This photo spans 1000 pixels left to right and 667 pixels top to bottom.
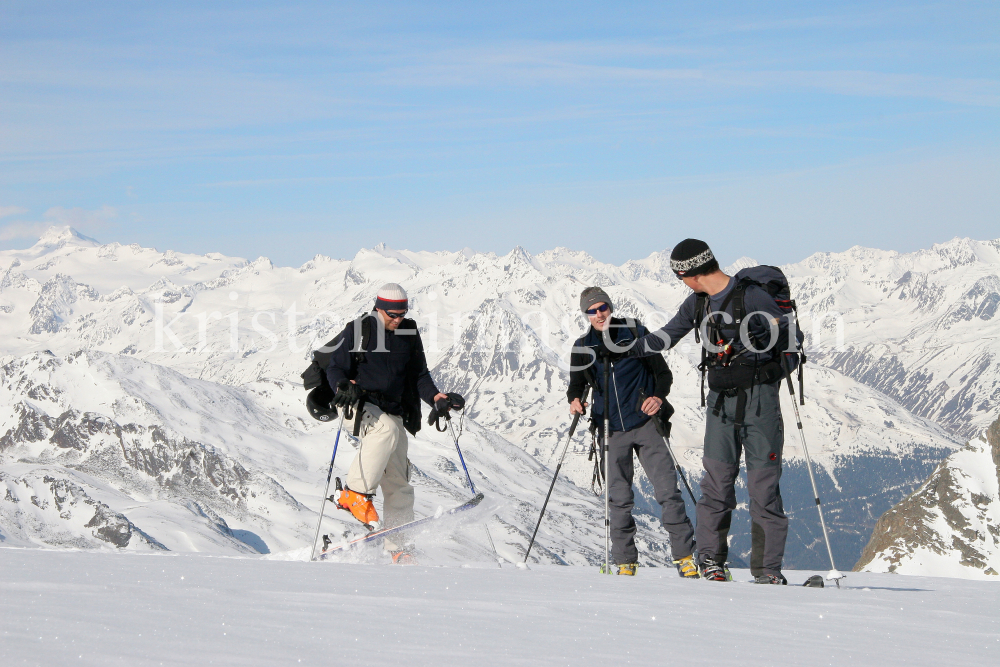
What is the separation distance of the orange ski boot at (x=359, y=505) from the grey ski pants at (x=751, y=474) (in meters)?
3.71

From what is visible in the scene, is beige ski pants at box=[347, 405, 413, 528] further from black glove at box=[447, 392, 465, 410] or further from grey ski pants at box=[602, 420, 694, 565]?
grey ski pants at box=[602, 420, 694, 565]

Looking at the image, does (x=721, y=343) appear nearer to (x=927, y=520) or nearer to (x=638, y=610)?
(x=638, y=610)

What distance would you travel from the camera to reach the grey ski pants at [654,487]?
9469 millimetres

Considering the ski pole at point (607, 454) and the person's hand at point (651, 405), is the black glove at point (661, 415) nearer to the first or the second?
the person's hand at point (651, 405)

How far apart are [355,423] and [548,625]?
19.1 feet

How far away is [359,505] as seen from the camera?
1008 cm

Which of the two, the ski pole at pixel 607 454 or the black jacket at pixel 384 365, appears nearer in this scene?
the ski pole at pixel 607 454

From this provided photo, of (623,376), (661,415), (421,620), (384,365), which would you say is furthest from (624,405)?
(421,620)

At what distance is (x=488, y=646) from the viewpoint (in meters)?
4.04

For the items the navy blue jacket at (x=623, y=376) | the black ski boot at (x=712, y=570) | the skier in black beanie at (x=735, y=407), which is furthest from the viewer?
the navy blue jacket at (x=623, y=376)

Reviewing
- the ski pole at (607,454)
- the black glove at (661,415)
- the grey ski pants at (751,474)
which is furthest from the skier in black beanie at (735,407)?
the ski pole at (607,454)

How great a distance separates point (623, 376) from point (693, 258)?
1799 millimetres

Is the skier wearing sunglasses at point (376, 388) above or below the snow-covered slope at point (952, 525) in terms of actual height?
above

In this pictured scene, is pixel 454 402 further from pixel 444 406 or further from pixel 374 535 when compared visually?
pixel 374 535
